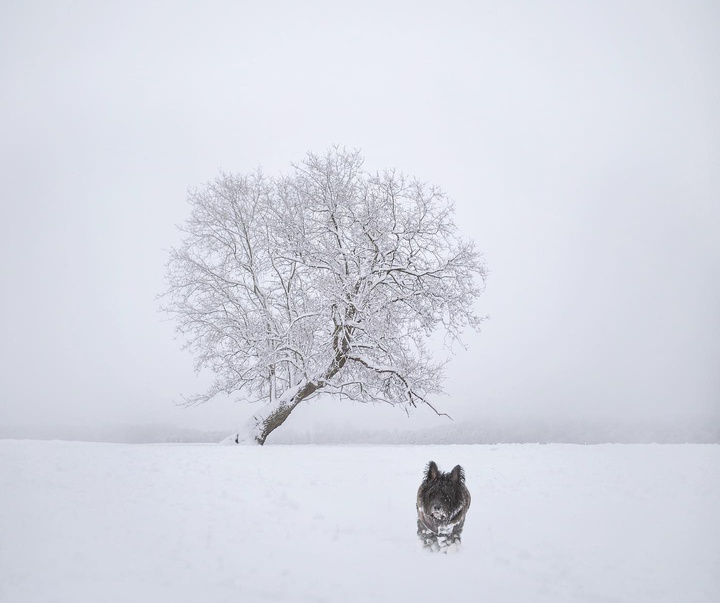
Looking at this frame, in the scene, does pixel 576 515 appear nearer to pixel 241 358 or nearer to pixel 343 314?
pixel 343 314

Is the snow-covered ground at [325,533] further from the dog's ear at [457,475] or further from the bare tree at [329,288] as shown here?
the bare tree at [329,288]

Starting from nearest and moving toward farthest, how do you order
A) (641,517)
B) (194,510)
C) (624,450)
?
(194,510), (641,517), (624,450)

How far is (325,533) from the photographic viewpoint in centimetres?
702

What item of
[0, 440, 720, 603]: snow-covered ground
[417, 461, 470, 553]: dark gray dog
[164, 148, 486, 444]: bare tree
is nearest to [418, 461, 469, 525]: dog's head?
[417, 461, 470, 553]: dark gray dog

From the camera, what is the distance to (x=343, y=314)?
18.2 metres

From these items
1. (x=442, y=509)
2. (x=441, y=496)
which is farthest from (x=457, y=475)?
(x=442, y=509)

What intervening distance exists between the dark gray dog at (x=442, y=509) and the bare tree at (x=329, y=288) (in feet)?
33.0

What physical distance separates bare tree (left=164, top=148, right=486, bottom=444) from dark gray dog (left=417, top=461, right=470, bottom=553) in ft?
33.0

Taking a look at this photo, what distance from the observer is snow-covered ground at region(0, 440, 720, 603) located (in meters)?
5.26

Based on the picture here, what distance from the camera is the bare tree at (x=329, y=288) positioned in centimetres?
1758

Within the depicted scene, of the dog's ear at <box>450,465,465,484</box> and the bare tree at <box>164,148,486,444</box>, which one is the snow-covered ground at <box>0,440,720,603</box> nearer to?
the dog's ear at <box>450,465,465,484</box>

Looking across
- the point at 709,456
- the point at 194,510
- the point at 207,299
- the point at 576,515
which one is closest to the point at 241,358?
the point at 207,299

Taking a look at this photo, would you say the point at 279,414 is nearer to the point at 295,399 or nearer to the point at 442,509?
the point at 295,399

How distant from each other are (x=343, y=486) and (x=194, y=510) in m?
3.15
